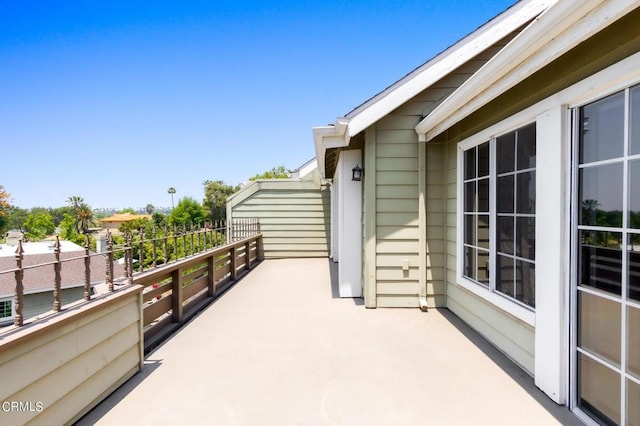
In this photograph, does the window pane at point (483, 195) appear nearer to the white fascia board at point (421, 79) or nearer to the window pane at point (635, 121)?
the white fascia board at point (421, 79)

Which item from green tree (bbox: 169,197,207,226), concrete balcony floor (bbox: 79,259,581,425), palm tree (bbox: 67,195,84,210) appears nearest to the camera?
concrete balcony floor (bbox: 79,259,581,425)

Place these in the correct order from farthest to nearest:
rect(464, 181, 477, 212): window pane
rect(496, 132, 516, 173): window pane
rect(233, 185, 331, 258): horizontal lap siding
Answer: rect(233, 185, 331, 258): horizontal lap siding
rect(464, 181, 477, 212): window pane
rect(496, 132, 516, 173): window pane

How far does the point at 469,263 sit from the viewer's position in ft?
11.7

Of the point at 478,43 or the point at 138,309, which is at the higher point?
the point at 478,43

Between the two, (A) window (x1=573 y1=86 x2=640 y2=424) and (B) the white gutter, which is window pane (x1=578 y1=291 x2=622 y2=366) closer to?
(A) window (x1=573 y1=86 x2=640 y2=424)

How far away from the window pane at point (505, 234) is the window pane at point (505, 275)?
8cm

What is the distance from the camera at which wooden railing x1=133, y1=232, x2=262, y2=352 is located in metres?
3.12

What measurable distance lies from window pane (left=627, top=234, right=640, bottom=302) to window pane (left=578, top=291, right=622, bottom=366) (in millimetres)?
134

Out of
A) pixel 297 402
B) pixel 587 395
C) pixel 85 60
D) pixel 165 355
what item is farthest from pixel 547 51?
pixel 85 60

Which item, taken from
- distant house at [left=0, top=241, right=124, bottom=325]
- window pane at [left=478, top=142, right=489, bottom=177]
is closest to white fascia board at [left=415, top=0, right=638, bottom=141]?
window pane at [left=478, top=142, right=489, bottom=177]

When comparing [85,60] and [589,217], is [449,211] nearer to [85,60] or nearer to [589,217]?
[589,217]

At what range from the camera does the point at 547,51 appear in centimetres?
191

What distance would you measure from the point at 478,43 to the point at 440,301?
3222 millimetres

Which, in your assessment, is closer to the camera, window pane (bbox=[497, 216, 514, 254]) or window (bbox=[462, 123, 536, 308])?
window (bbox=[462, 123, 536, 308])
